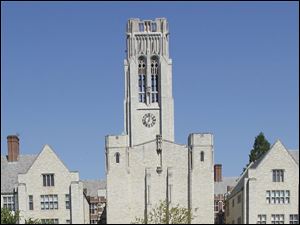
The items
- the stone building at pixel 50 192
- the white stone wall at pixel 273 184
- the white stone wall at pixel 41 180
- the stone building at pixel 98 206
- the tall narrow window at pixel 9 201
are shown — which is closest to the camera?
the white stone wall at pixel 273 184

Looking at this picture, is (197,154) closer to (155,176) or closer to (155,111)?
(155,176)

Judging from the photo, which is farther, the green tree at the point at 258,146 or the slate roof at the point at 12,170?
the green tree at the point at 258,146

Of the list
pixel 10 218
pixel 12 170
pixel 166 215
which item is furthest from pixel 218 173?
pixel 10 218

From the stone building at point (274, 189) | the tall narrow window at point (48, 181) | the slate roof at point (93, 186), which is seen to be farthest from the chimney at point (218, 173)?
the tall narrow window at point (48, 181)

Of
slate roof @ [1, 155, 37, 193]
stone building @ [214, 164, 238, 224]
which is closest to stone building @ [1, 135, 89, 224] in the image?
slate roof @ [1, 155, 37, 193]

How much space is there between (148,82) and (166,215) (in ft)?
101

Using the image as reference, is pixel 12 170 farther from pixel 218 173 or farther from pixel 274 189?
pixel 218 173

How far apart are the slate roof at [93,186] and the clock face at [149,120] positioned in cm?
1052

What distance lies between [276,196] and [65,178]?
22577mm

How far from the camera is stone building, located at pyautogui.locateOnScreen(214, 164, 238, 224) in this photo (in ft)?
338

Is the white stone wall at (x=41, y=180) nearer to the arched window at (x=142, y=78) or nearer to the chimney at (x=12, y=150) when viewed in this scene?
the chimney at (x=12, y=150)

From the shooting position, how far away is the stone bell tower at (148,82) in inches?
4368

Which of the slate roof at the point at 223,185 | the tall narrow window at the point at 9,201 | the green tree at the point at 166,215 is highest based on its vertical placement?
the slate roof at the point at 223,185

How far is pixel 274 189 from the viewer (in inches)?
3282
